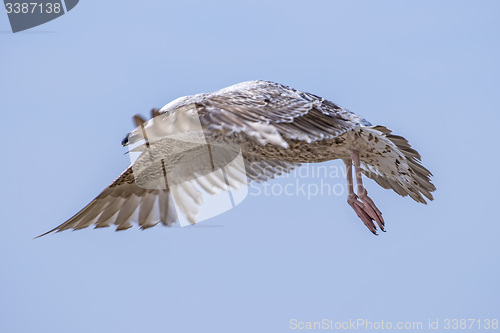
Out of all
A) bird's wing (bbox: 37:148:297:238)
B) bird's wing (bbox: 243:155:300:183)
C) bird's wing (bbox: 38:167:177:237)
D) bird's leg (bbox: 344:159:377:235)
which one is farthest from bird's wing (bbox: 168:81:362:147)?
bird's wing (bbox: 38:167:177:237)

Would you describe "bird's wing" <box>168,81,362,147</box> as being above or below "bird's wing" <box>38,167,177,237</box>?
above

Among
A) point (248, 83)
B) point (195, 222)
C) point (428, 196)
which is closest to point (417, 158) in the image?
point (428, 196)

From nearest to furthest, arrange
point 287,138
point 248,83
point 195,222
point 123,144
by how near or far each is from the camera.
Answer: point 123,144 → point 287,138 → point 248,83 → point 195,222

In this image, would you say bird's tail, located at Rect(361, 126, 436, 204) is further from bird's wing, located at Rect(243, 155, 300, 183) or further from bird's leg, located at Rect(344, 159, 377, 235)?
bird's wing, located at Rect(243, 155, 300, 183)

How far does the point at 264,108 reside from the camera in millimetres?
7422

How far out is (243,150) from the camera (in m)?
8.58

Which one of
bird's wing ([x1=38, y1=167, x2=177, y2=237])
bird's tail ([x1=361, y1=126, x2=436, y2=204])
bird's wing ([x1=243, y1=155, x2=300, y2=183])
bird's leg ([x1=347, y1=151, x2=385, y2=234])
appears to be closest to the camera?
bird's leg ([x1=347, y1=151, x2=385, y2=234])

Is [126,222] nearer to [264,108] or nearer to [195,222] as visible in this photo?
[195,222]

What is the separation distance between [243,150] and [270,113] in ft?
4.25

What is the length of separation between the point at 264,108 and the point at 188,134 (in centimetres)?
76

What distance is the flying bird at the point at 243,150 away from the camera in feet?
23.1

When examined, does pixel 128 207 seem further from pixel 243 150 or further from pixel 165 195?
pixel 243 150

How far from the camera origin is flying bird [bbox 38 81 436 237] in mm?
7051

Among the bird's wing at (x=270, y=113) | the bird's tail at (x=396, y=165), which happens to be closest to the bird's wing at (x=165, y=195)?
the bird's tail at (x=396, y=165)
